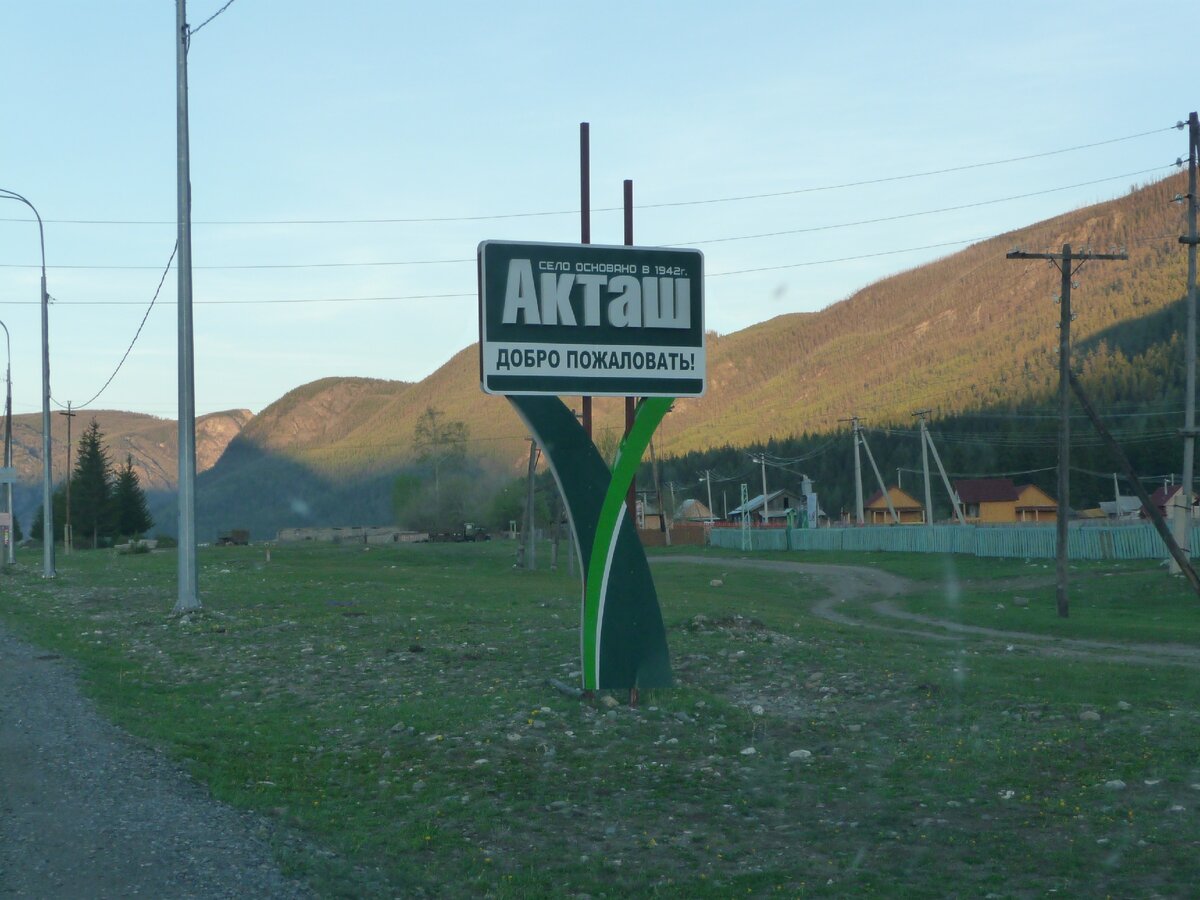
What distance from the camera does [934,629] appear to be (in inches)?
1051

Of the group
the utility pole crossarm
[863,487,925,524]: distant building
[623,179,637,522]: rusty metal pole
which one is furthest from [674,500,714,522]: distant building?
[623,179,637,522]: rusty metal pole

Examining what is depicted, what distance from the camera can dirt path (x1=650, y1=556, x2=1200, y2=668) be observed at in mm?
20906

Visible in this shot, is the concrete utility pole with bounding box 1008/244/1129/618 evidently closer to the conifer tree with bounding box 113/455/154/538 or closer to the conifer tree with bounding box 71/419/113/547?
the conifer tree with bounding box 71/419/113/547

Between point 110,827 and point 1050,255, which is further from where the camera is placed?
point 1050,255

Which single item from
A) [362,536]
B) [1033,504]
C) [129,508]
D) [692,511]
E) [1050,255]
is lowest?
[362,536]

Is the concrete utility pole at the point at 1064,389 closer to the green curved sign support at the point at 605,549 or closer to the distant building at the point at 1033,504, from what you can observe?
the green curved sign support at the point at 605,549

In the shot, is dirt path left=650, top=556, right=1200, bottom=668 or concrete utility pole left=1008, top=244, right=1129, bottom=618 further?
concrete utility pole left=1008, top=244, right=1129, bottom=618

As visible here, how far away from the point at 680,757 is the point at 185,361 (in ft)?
47.8

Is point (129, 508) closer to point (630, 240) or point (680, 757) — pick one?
point (630, 240)

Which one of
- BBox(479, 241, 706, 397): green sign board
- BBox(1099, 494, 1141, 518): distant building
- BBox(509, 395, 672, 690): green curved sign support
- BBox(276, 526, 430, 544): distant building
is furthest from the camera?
BBox(276, 526, 430, 544): distant building

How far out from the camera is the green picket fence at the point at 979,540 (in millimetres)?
48375

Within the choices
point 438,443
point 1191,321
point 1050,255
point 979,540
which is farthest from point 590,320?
point 438,443

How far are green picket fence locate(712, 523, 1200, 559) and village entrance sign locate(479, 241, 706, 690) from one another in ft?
121

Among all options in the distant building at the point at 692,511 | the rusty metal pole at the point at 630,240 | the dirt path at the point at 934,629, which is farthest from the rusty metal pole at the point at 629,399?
the distant building at the point at 692,511
